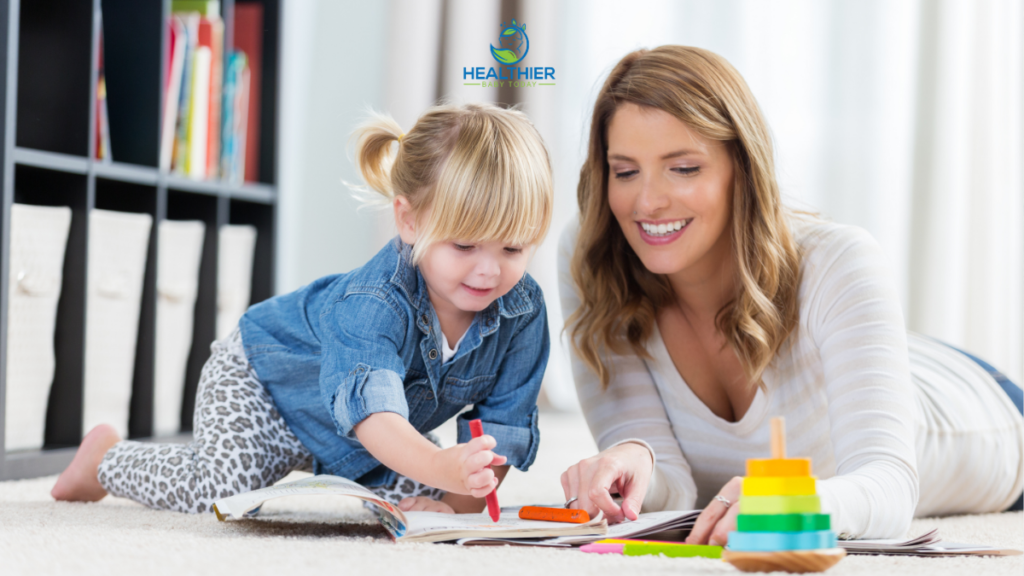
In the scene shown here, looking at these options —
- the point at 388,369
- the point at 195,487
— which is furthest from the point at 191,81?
the point at 388,369

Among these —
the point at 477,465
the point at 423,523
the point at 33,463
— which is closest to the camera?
the point at 477,465

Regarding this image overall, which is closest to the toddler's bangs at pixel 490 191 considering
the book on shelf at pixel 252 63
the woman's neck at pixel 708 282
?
the woman's neck at pixel 708 282

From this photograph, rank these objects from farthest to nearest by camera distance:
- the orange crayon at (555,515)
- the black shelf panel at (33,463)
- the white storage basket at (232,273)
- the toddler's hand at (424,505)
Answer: the white storage basket at (232,273) < the black shelf panel at (33,463) < the toddler's hand at (424,505) < the orange crayon at (555,515)

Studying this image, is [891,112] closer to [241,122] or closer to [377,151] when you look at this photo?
[241,122]

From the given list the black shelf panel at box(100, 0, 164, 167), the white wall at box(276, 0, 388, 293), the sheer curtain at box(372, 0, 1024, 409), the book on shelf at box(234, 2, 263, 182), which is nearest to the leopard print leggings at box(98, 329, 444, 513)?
the black shelf panel at box(100, 0, 164, 167)

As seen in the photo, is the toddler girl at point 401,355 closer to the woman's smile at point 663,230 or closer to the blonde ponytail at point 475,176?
the blonde ponytail at point 475,176

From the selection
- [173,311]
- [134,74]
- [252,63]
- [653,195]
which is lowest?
[173,311]

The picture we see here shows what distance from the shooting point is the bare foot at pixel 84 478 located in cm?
121

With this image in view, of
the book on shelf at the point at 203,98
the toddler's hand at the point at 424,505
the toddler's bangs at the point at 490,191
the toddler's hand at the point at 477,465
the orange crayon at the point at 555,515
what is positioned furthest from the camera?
the book on shelf at the point at 203,98

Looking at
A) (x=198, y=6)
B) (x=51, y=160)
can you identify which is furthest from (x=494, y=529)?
(x=198, y=6)

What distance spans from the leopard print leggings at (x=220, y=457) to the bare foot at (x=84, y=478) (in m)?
0.02

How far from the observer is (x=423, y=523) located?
910mm

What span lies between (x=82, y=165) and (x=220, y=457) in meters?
0.66

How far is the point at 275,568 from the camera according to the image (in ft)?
2.37
